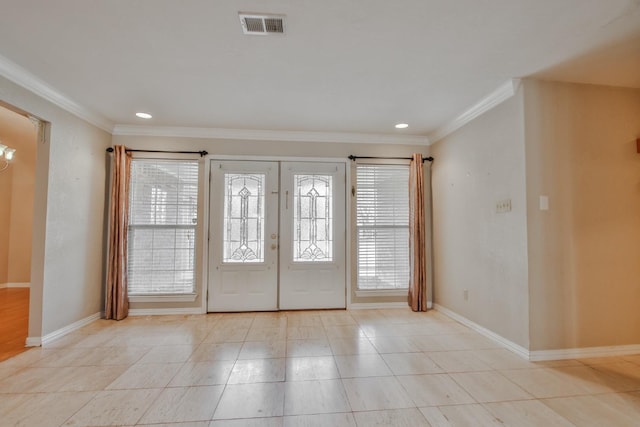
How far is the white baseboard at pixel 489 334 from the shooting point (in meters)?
2.84

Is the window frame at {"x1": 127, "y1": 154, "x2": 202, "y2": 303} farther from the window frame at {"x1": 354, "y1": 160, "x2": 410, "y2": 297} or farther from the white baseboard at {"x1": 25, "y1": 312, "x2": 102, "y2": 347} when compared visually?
the window frame at {"x1": 354, "y1": 160, "x2": 410, "y2": 297}

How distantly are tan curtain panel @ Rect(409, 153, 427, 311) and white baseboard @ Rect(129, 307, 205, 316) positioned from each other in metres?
3.02

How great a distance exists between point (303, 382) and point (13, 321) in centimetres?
399

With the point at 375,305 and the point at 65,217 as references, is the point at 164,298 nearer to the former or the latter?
the point at 65,217

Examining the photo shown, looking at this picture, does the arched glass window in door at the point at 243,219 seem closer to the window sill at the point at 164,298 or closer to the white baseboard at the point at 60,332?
the window sill at the point at 164,298

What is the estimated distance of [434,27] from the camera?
6.98 feet

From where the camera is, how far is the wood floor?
3002 mm

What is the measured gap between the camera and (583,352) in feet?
9.20

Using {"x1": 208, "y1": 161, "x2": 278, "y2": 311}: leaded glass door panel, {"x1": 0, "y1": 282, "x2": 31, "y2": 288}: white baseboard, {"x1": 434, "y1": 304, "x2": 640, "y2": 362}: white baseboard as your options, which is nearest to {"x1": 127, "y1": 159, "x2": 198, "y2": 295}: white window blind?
{"x1": 208, "y1": 161, "x2": 278, "y2": 311}: leaded glass door panel

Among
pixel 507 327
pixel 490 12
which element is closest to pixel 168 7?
pixel 490 12

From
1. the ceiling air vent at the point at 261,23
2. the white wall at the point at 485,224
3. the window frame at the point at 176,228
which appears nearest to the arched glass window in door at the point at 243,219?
the window frame at the point at 176,228

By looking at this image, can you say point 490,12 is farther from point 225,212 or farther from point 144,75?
point 225,212

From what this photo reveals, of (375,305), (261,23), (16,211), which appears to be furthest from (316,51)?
(16,211)

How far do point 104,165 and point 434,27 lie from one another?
4242 mm
